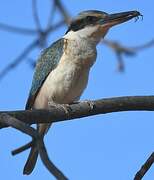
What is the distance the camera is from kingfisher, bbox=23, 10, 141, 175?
500 cm

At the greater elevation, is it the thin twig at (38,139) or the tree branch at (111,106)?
the thin twig at (38,139)

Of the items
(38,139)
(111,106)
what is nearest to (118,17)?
(111,106)

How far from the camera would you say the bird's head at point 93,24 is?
5098 mm

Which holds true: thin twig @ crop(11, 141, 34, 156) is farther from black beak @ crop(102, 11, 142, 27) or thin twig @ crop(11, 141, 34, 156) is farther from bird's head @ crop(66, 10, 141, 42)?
bird's head @ crop(66, 10, 141, 42)

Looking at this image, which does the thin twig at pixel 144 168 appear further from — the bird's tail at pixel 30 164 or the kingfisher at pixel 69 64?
the bird's tail at pixel 30 164

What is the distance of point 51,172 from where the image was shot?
209 centimetres

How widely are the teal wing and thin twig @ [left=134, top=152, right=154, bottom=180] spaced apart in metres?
2.35

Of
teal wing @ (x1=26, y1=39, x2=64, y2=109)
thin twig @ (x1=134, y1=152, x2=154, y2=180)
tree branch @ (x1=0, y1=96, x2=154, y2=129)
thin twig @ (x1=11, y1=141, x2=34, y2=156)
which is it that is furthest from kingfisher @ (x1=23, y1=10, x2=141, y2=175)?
thin twig @ (x1=134, y1=152, x2=154, y2=180)

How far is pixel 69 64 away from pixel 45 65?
47cm

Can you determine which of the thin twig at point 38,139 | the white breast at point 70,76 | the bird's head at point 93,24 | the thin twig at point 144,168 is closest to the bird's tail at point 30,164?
the white breast at point 70,76

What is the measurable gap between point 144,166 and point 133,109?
1.69 feet

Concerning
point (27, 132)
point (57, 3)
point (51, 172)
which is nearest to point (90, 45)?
point (57, 3)

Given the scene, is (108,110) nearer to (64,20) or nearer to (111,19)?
(64,20)

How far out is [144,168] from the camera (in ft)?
9.57
